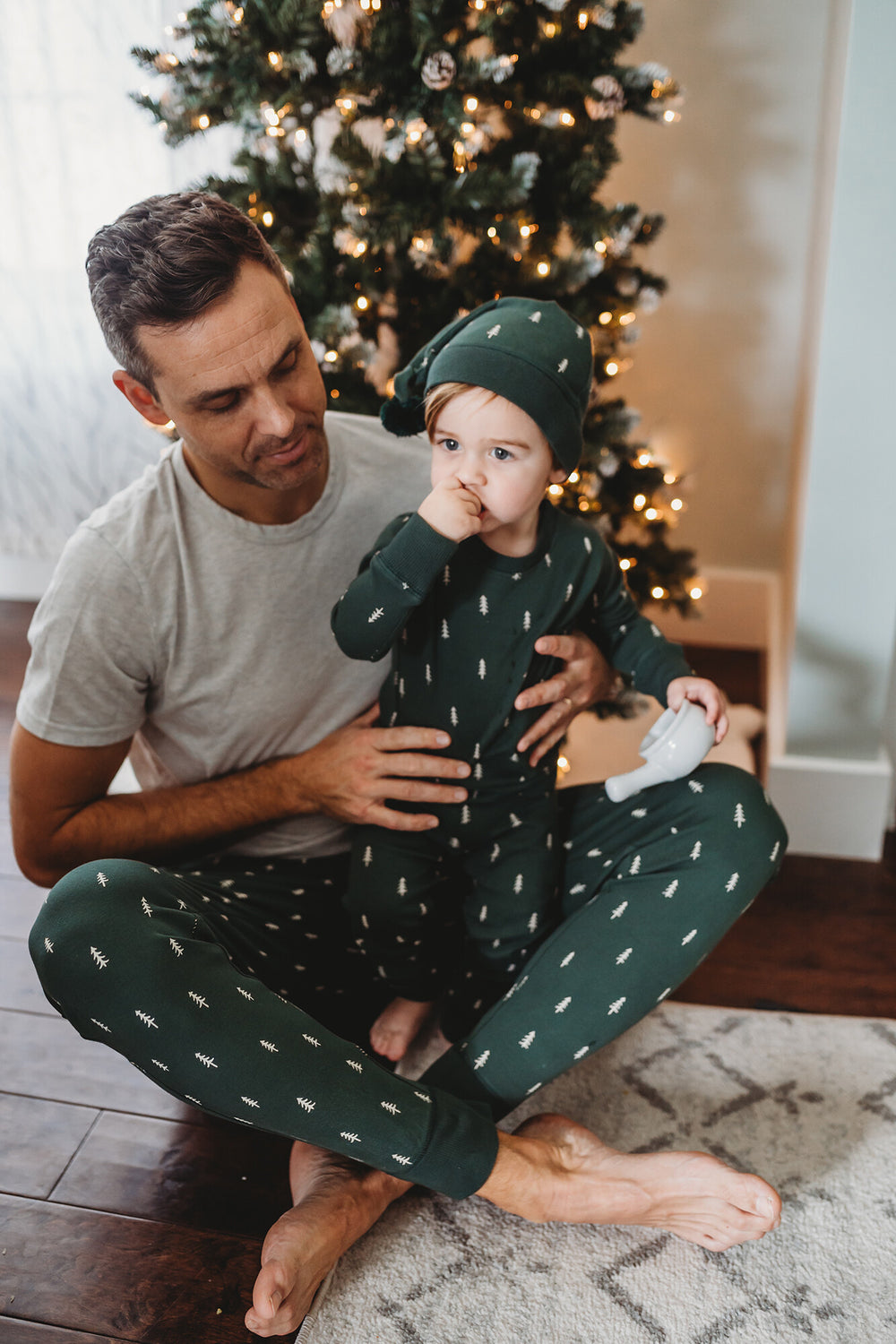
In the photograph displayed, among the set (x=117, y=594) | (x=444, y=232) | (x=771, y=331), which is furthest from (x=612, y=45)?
(x=117, y=594)

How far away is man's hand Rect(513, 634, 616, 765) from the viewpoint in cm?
125

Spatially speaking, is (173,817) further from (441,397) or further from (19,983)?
(441,397)

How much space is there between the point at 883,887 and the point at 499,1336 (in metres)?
1.07

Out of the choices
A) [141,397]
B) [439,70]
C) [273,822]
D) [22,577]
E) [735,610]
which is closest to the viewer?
[141,397]

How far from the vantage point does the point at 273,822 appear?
4.49 feet

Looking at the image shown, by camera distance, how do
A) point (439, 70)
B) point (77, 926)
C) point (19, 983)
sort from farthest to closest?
point (19, 983)
point (439, 70)
point (77, 926)

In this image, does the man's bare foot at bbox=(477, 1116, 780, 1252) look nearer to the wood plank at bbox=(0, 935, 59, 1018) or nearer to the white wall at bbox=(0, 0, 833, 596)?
the wood plank at bbox=(0, 935, 59, 1018)

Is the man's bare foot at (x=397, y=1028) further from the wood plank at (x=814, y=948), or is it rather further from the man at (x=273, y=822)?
the wood plank at (x=814, y=948)

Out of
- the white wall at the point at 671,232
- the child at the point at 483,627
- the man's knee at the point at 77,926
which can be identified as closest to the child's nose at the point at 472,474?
the child at the point at 483,627

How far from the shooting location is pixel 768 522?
2.62m

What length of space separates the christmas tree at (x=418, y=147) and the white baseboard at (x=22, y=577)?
1.65m

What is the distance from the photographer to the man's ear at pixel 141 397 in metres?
1.21

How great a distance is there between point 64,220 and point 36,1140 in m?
2.17

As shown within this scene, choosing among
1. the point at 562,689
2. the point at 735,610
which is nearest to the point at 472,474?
the point at 562,689
